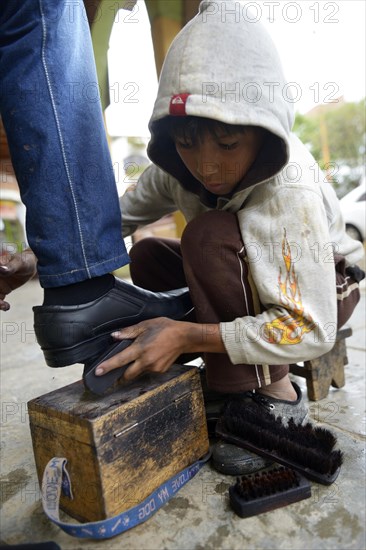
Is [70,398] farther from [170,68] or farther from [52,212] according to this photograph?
[170,68]

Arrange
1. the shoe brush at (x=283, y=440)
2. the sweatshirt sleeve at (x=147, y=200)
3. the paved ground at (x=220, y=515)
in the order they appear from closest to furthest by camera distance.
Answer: the paved ground at (x=220, y=515) < the shoe brush at (x=283, y=440) < the sweatshirt sleeve at (x=147, y=200)

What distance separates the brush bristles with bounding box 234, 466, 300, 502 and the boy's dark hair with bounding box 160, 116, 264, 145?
620 mm

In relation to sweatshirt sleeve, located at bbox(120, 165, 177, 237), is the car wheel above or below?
below

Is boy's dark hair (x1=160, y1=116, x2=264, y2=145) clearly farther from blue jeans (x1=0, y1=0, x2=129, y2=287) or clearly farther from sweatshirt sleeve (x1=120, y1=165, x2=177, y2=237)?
sweatshirt sleeve (x1=120, y1=165, x2=177, y2=237)

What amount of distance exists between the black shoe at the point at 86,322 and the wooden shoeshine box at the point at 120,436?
0.08m

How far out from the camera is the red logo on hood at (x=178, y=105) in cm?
80

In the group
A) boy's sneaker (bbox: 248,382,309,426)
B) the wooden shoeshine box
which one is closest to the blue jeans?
the wooden shoeshine box

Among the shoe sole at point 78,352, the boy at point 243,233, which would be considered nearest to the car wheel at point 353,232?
the boy at point 243,233

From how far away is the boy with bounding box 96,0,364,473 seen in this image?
0.80 m

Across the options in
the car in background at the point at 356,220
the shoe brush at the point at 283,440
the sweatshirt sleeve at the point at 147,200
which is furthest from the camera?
the car in background at the point at 356,220

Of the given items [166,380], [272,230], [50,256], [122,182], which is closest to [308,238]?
[272,230]

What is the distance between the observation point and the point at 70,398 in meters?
0.76

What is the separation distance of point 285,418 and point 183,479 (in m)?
0.27

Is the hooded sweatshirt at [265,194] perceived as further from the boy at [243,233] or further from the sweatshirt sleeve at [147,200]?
the sweatshirt sleeve at [147,200]
